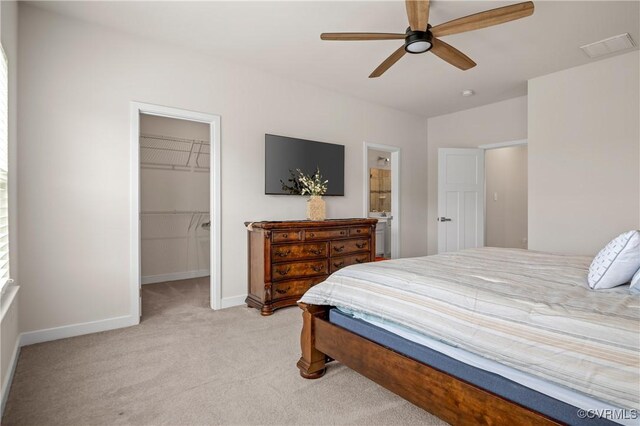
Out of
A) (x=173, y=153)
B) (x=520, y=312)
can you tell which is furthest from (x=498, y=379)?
(x=173, y=153)

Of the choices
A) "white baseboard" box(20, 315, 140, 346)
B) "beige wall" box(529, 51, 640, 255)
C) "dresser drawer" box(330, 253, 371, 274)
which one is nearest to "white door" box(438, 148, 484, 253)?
"beige wall" box(529, 51, 640, 255)

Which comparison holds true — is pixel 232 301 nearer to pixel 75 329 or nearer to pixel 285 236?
pixel 285 236

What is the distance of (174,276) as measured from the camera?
17.0 ft


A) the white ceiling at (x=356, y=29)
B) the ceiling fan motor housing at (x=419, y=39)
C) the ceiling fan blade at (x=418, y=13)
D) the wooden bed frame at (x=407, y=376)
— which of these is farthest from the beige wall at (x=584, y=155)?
the wooden bed frame at (x=407, y=376)

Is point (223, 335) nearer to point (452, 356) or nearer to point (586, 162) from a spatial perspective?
point (452, 356)

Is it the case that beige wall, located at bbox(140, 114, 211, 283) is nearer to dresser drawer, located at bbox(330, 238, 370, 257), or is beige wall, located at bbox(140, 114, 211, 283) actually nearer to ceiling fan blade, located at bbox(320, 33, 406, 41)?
dresser drawer, located at bbox(330, 238, 370, 257)

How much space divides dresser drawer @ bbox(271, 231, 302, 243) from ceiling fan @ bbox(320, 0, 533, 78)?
1.86m

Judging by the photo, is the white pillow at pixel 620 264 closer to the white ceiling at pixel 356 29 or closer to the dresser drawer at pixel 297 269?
the white ceiling at pixel 356 29

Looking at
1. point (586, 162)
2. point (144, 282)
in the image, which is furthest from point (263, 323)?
point (586, 162)

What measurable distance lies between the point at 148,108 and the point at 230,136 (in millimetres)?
854

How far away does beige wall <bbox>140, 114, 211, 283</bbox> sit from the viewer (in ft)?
16.4

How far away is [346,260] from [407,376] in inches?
97.1

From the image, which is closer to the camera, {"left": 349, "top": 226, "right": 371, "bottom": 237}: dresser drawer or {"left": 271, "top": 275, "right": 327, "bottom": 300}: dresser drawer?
{"left": 271, "top": 275, "right": 327, "bottom": 300}: dresser drawer

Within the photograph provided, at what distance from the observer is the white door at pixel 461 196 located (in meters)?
5.41
